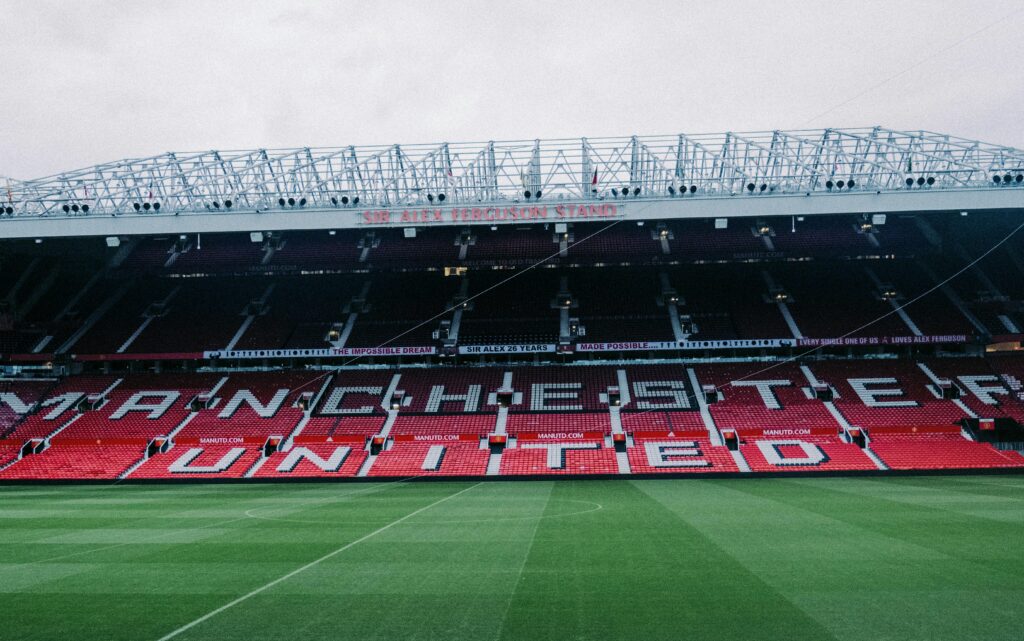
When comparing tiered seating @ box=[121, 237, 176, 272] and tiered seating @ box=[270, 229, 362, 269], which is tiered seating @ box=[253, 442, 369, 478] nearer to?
tiered seating @ box=[270, 229, 362, 269]

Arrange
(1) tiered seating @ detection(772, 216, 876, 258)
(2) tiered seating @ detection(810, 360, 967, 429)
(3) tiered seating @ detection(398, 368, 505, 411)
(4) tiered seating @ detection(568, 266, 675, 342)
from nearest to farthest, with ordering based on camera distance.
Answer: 1. (2) tiered seating @ detection(810, 360, 967, 429)
2. (3) tiered seating @ detection(398, 368, 505, 411)
3. (4) tiered seating @ detection(568, 266, 675, 342)
4. (1) tiered seating @ detection(772, 216, 876, 258)

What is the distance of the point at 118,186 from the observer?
38.8 metres

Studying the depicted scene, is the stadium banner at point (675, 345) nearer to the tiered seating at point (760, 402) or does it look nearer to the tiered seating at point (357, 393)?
the tiered seating at point (760, 402)

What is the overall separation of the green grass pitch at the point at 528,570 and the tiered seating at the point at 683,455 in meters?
11.3

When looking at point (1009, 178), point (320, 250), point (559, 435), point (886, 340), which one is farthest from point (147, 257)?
point (1009, 178)

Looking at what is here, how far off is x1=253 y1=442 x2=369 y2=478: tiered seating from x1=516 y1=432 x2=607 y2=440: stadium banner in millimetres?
9262

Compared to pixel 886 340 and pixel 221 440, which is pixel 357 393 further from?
pixel 886 340

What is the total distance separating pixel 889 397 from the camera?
4162 cm

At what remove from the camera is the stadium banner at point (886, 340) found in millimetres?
44500

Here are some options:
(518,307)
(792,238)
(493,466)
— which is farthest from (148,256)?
(792,238)

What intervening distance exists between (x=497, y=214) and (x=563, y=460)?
14070 millimetres

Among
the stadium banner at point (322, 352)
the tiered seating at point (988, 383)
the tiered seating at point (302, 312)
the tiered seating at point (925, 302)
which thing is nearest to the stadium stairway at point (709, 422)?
the tiered seating at point (988, 383)

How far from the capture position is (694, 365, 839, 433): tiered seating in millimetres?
40125

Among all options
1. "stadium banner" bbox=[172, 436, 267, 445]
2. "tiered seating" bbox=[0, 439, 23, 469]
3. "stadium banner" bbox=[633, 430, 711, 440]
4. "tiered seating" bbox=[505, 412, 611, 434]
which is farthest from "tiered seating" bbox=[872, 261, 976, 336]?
"tiered seating" bbox=[0, 439, 23, 469]
